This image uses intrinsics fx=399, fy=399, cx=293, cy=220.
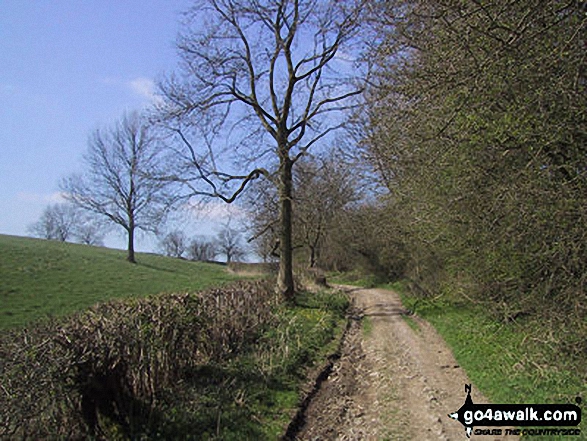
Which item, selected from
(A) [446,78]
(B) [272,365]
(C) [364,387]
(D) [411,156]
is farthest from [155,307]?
(D) [411,156]

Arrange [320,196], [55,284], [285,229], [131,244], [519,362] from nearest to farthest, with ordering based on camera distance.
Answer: [519,362] < [285,229] < [55,284] < [320,196] < [131,244]

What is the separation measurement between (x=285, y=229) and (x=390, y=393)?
8.99 metres

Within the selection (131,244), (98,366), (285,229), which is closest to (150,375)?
(98,366)

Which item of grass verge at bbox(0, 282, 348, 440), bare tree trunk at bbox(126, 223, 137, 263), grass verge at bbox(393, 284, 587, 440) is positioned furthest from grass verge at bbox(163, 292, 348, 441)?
bare tree trunk at bbox(126, 223, 137, 263)

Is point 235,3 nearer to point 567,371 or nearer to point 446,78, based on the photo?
point 446,78

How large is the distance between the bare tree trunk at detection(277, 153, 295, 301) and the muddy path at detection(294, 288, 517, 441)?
14.4ft

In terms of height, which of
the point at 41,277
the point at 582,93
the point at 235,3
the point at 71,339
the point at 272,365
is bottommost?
the point at 272,365

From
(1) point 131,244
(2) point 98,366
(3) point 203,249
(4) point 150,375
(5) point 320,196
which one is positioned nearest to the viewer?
(2) point 98,366

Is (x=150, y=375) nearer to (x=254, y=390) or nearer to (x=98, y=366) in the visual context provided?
(x=98, y=366)

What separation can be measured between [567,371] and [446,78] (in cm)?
466

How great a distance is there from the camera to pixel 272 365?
6965 mm

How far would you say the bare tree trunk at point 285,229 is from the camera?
14.5 m

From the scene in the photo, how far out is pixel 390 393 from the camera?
6387mm

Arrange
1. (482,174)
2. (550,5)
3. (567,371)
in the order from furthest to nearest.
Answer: (482,174), (567,371), (550,5)
